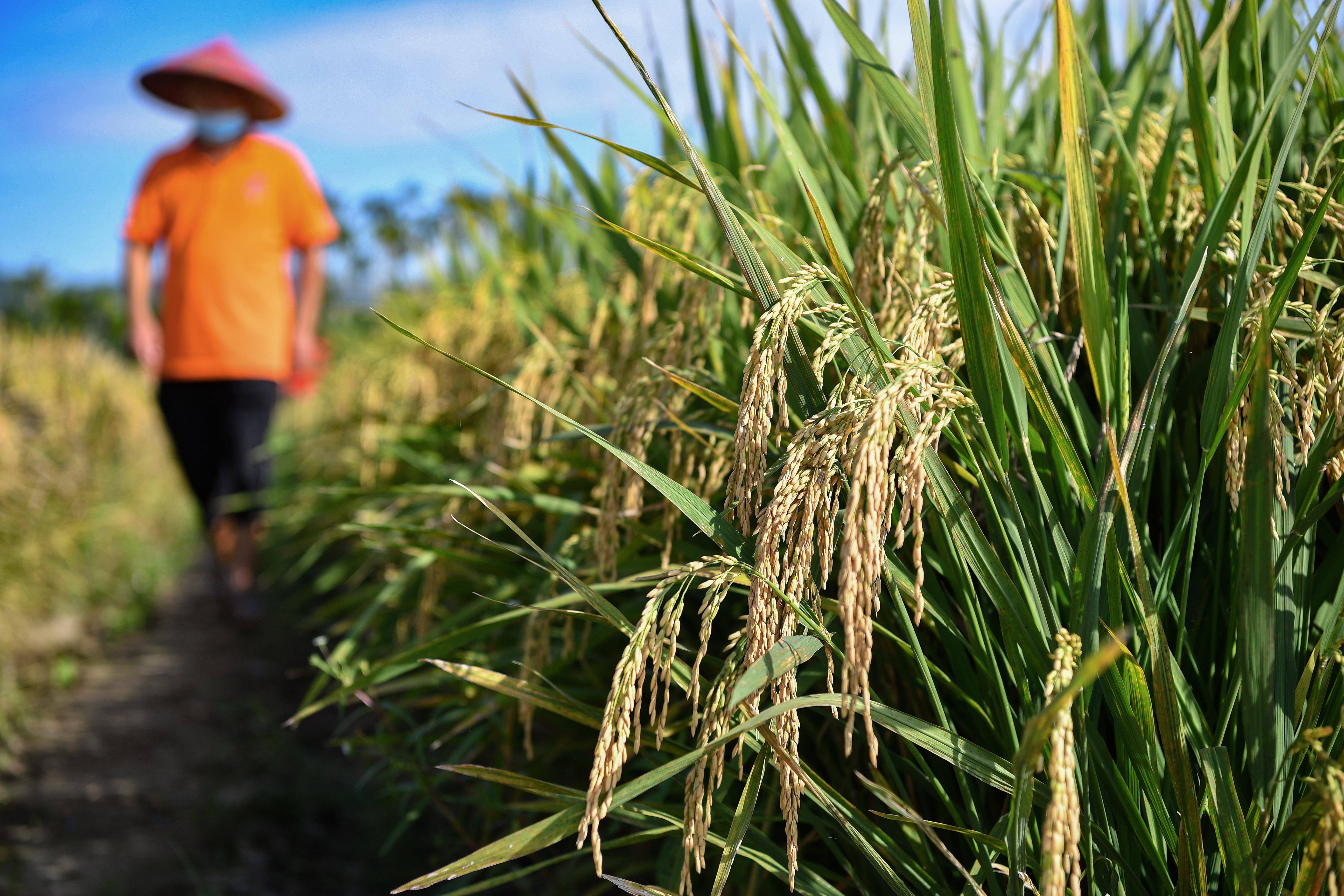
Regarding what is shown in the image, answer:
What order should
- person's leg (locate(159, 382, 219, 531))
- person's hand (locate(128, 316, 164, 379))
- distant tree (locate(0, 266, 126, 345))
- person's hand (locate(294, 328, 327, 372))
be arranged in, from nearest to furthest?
person's leg (locate(159, 382, 219, 531)), person's hand (locate(128, 316, 164, 379)), person's hand (locate(294, 328, 327, 372)), distant tree (locate(0, 266, 126, 345))

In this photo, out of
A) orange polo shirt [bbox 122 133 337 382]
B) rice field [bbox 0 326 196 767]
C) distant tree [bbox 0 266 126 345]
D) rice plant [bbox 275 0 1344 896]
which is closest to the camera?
rice plant [bbox 275 0 1344 896]

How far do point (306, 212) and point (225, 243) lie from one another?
0.36 metres

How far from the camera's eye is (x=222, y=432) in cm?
376

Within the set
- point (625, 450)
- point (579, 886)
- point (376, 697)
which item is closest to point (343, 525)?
point (376, 697)

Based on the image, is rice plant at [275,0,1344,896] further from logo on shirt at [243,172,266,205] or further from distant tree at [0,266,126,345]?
distant tree at [0,266,126,345]

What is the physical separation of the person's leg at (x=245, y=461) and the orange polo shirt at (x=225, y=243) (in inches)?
3.2

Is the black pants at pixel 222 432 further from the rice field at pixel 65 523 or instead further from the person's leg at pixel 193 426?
the rice field at pixel 65 523

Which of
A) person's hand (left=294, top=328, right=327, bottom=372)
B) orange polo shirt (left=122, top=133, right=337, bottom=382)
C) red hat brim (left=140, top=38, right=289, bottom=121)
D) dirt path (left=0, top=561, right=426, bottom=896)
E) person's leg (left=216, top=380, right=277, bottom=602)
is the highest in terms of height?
red hat brim (left=140, top=38, right=289, bottom=121)

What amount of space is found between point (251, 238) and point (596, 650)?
288 centimetres

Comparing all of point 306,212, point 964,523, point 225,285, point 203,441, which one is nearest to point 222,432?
point 203,441

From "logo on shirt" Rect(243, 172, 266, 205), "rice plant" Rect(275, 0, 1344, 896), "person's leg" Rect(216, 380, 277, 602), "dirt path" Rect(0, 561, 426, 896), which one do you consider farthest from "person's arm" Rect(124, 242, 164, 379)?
"rice plant" Rect(275, 0, 1344, 896)

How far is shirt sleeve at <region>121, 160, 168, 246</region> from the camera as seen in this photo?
3701 mm

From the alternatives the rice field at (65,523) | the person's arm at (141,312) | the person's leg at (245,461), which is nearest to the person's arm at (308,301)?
the person's leg at (245,461)

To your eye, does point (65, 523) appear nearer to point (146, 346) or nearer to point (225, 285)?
point (146, 346)
